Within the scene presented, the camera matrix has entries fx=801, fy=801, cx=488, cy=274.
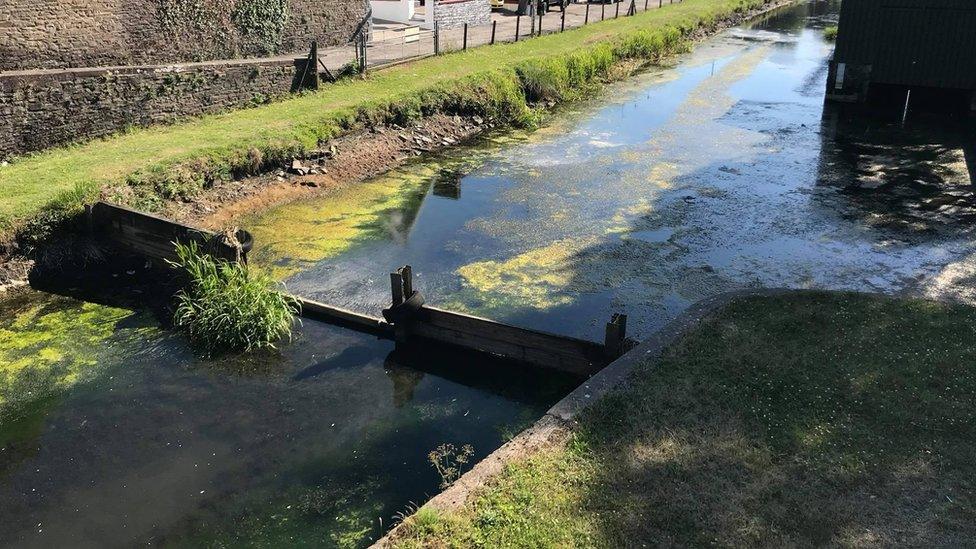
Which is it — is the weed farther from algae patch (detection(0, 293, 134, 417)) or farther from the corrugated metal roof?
the corrugated metal roof

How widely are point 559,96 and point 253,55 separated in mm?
9249

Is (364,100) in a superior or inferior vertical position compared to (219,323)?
superior

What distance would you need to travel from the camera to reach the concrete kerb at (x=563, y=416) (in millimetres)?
6883

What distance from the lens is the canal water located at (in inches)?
323

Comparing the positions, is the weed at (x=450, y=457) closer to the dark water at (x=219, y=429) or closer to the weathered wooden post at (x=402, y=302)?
the dark water at (x=219, y=429)

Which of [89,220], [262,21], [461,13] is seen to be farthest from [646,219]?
[461,13]

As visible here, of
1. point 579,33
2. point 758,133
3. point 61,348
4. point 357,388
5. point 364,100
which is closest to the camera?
point 357,388

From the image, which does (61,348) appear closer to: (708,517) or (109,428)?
(109,428)

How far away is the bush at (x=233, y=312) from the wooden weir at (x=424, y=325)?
358mm

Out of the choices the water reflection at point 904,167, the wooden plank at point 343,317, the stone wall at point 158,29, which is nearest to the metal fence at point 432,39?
the stone wall at point 158,29

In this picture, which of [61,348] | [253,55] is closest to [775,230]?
[61,348]

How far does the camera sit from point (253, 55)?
2219cm

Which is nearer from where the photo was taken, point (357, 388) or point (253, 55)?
point (357, 388)

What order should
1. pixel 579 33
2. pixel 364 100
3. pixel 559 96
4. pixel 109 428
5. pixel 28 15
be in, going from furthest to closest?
pixel 579 33, pixel 559 96, pixel 364 100, pixel 28 15, pixel 109 428
